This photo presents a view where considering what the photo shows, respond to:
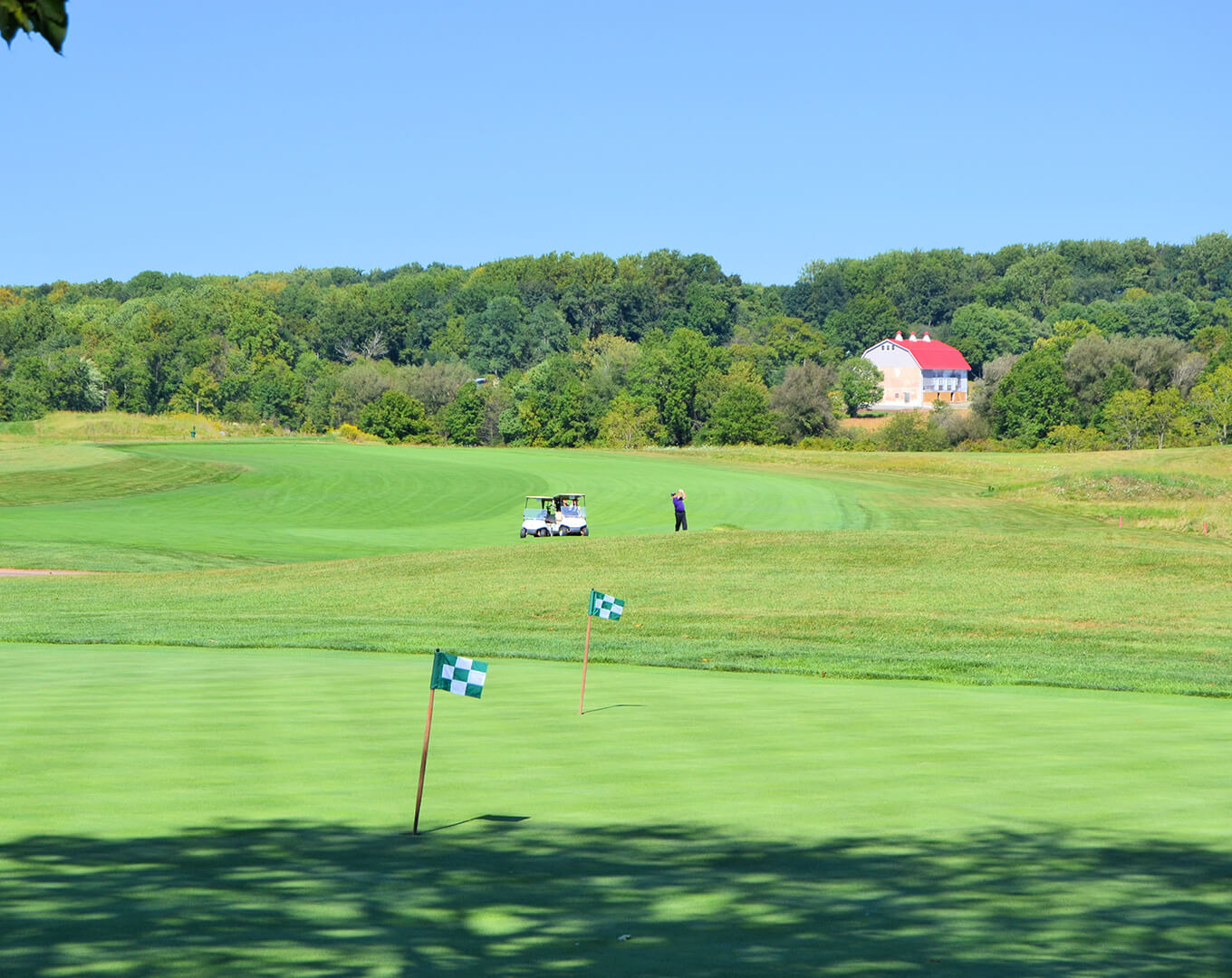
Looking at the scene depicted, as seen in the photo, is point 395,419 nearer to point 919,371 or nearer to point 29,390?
point 29,390

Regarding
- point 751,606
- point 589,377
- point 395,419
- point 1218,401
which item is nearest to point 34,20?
point 751,606

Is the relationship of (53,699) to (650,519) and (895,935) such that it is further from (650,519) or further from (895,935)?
(650,519)

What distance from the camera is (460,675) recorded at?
9.23m

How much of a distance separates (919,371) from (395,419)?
85.0 metres

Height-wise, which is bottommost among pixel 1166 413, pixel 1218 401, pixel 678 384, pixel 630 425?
pixel 630 425

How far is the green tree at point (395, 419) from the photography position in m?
135

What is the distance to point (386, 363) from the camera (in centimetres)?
17562

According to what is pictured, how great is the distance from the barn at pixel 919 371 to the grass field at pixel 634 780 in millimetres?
161745

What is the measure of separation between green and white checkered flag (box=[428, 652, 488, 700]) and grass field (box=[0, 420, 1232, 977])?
78 cm

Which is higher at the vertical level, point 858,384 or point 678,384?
point 858,384

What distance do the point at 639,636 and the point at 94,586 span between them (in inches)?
631

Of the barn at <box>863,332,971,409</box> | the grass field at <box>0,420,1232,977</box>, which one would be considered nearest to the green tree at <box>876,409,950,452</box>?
the barn at <box>863,332,971,409</box>

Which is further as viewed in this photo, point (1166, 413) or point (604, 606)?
point (1166, 413)

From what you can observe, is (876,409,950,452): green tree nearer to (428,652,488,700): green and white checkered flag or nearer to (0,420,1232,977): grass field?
(0,420,1232,977): grass field
